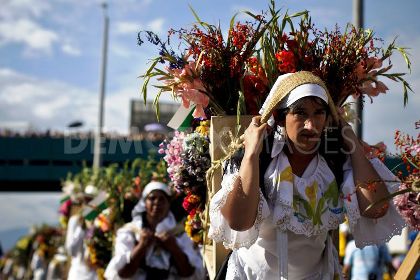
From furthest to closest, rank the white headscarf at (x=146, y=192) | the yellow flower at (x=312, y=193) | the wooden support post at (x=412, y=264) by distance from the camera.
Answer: the white headscarf at (x=146, y=192) → the wooden support post at (x=412, y=264) → the yellow flower at (x=312, y=193)

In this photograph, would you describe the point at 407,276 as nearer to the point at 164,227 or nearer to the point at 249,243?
the point at 249,243

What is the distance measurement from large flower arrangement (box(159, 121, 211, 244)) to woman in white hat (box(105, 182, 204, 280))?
169 cm

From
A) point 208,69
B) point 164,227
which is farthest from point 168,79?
point 164,227

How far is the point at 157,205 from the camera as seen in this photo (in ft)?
22.5

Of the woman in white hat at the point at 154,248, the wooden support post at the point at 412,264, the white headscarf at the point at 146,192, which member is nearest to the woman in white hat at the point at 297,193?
the wooden support post at the point at 412,264

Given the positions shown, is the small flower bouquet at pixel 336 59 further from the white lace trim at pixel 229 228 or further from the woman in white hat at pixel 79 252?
the woman in white hat at pixel 79 252

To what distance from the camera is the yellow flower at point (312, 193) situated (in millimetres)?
3580

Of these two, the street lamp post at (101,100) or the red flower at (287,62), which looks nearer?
the red flower at (287,62)

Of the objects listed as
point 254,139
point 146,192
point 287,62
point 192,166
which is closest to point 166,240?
point 146,192

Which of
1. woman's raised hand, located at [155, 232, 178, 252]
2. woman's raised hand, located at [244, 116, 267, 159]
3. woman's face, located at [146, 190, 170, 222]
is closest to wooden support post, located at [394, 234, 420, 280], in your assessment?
woman's raised hand, located at [244, 116, 267, 159]

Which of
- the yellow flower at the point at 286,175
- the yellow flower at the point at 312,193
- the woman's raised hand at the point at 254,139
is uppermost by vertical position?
the woman's raised hand at the point at 254,139

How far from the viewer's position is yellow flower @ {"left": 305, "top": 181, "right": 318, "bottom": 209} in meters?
3.58

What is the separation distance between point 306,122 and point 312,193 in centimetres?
37

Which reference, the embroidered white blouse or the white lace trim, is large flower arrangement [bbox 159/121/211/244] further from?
the white lace trim
